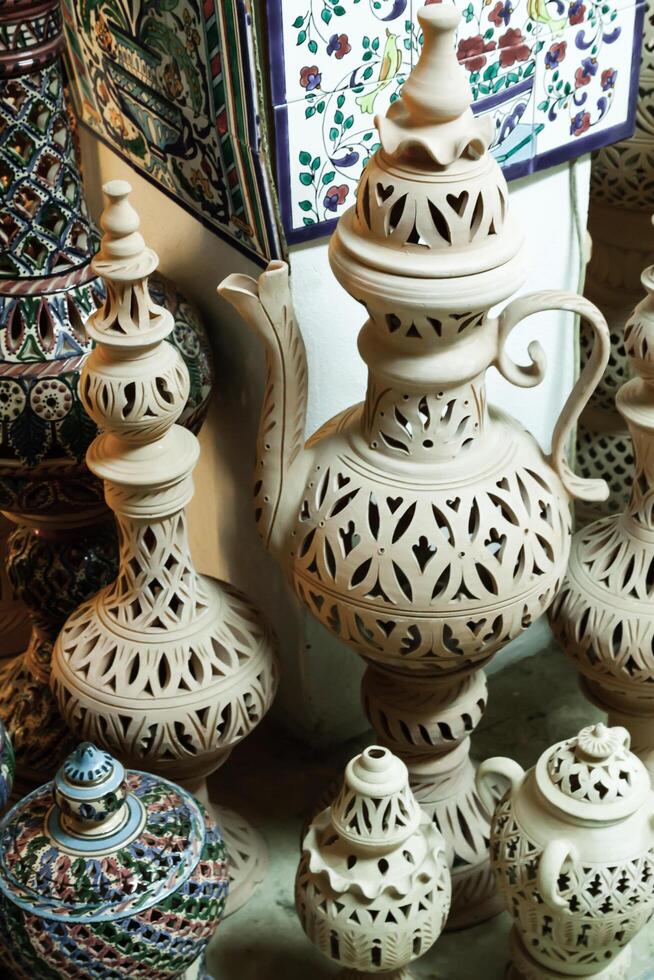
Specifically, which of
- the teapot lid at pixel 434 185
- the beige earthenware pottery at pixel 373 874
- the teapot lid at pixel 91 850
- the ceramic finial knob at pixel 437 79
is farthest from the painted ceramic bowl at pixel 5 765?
the ceramic finial knob at pixel 437 79

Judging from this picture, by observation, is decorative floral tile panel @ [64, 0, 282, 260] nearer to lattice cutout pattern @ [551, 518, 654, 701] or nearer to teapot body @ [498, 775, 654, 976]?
lattice cutout pattern @ [551, 518, 654, 701]

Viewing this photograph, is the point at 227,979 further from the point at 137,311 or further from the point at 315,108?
the point at 315,108

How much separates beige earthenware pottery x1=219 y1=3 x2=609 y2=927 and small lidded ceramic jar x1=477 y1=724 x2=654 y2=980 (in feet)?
0.49

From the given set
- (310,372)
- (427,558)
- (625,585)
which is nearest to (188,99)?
(310,372)

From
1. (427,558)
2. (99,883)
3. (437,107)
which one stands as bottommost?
(99,883)

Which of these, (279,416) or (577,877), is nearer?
(577,877)

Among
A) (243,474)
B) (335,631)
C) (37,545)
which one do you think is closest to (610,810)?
(335,631)

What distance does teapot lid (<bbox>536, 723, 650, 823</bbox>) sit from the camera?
4.16 ft

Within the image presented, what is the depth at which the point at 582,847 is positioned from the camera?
4.16ft

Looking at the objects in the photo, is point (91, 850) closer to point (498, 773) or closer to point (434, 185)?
point (498, 773)

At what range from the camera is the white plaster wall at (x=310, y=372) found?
60.2 inches

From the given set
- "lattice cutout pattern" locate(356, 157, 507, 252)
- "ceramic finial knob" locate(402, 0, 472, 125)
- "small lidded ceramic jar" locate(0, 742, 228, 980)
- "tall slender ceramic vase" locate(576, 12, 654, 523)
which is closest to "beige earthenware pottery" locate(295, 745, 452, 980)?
"small lidded ceramic jar" locate(0, 742, 228, 980)

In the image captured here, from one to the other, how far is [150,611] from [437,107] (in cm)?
55

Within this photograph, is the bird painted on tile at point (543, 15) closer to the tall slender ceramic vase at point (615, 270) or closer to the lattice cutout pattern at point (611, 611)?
the tall slender ceramic vase at point (615, 270)
